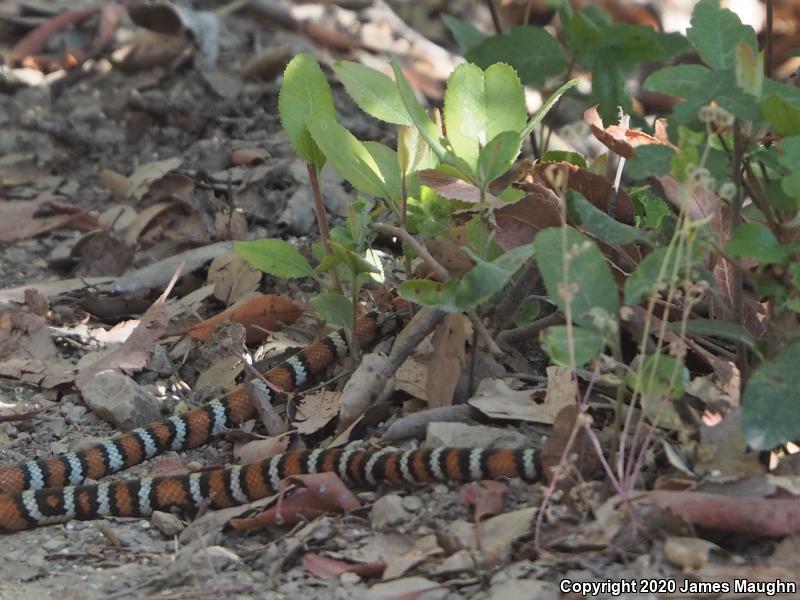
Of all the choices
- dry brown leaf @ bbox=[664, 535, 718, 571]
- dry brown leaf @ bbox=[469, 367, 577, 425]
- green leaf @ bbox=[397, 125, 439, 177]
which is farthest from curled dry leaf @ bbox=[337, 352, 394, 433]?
dry brown leaf @ bbox=[664, 535, 718, 571]

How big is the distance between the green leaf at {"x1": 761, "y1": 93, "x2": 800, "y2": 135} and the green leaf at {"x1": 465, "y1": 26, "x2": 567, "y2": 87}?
7.02ft

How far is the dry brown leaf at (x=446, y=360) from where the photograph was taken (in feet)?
15.9

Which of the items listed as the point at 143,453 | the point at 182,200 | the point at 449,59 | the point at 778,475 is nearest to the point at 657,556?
the point at 778,475

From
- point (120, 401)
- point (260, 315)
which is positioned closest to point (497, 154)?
point (260, 315)

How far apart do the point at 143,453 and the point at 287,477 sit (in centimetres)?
117

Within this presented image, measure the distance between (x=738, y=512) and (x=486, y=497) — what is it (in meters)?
0.84

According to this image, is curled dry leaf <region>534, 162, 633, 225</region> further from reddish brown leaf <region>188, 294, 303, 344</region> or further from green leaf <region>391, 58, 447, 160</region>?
reddish brown leaf <region>188, 294, 303, 344</region>

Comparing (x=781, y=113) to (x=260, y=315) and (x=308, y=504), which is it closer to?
(x=308, y=504)

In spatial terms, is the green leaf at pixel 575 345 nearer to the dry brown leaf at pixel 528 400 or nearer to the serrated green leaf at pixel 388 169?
the dry brown leaf at pixel 528 400

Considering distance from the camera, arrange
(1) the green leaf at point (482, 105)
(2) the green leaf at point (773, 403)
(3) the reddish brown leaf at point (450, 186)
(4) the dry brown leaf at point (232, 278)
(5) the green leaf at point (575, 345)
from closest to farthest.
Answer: (2) the green leaf at point (773, 403)
(5) the green leaf at point (575, 345)
(1) the green leaf at point (482, 105)
(3) the reddish brown leaf at point (450, 186)
(4) the dry brown leaf at point (232, 278)

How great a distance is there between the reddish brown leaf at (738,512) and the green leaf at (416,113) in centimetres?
159

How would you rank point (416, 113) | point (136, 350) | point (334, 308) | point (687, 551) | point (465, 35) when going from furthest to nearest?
1. point (465, 35)
2. point (136, 350)
3. point (334, 308)
4. point (416, 113)
5. point (687, 551)

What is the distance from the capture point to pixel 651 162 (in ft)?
13.1

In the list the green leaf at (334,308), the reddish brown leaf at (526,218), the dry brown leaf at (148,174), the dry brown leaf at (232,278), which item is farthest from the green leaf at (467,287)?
the dry brown leaf at (148,174)
